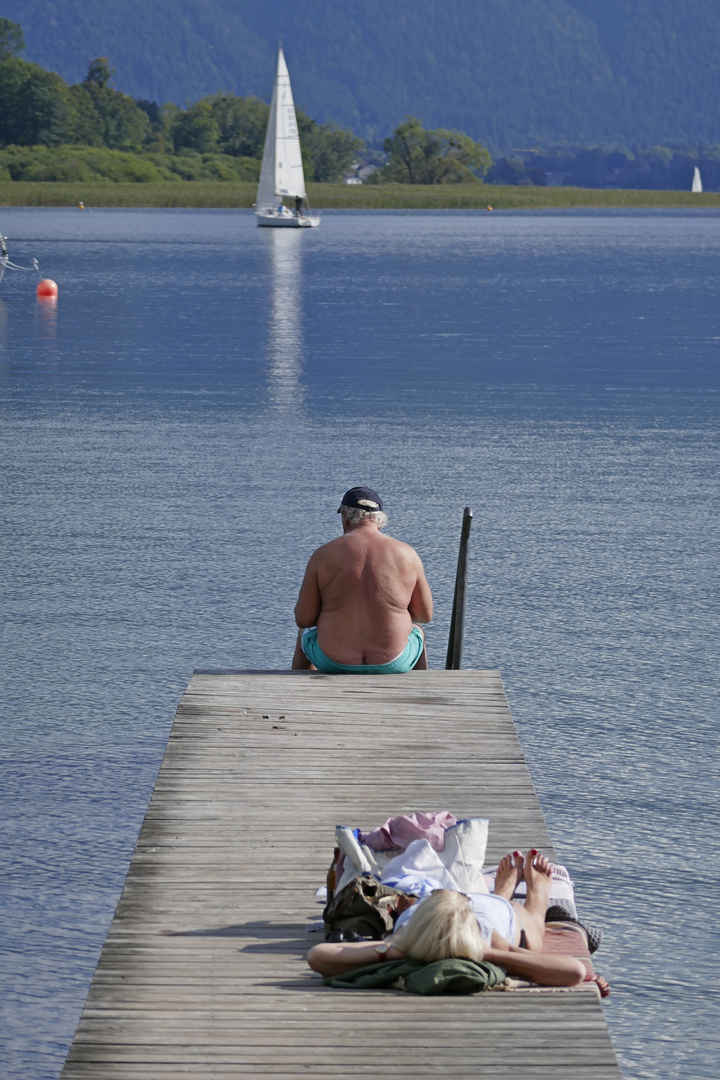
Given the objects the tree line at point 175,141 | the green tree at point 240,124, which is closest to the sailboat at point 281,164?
the tree line at point 175,141

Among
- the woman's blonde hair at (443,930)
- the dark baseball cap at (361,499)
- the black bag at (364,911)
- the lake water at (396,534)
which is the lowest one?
the lake water at (396,534)

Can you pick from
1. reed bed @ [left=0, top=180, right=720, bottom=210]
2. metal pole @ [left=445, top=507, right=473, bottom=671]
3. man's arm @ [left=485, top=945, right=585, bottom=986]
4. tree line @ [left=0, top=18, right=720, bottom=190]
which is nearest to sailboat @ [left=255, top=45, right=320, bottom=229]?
reed bed @ [left=0, top=180, right=720, bottom=210]

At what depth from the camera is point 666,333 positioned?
30141mm

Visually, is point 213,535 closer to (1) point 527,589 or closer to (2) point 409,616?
(1) point 527,589

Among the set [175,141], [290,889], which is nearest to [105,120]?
[175,141]

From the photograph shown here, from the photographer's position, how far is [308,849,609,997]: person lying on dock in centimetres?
432

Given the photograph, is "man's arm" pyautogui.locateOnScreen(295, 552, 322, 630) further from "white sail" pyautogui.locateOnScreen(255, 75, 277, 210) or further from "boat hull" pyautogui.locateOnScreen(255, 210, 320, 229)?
"boat hull" pyautogui.locateOnScreen(255, 210, 320, 229)

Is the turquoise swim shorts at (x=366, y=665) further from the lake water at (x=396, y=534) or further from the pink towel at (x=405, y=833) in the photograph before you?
the pink towel at (x=405, y=833)

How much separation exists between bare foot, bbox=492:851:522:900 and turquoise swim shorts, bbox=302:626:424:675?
2.58 metres

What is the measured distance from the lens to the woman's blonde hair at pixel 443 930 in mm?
4293

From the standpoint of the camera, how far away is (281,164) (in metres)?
77.9

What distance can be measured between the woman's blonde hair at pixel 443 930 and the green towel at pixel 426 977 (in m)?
0.03

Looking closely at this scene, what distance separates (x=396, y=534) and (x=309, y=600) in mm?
5379

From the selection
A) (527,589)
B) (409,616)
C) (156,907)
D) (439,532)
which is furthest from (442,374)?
(156,907)
